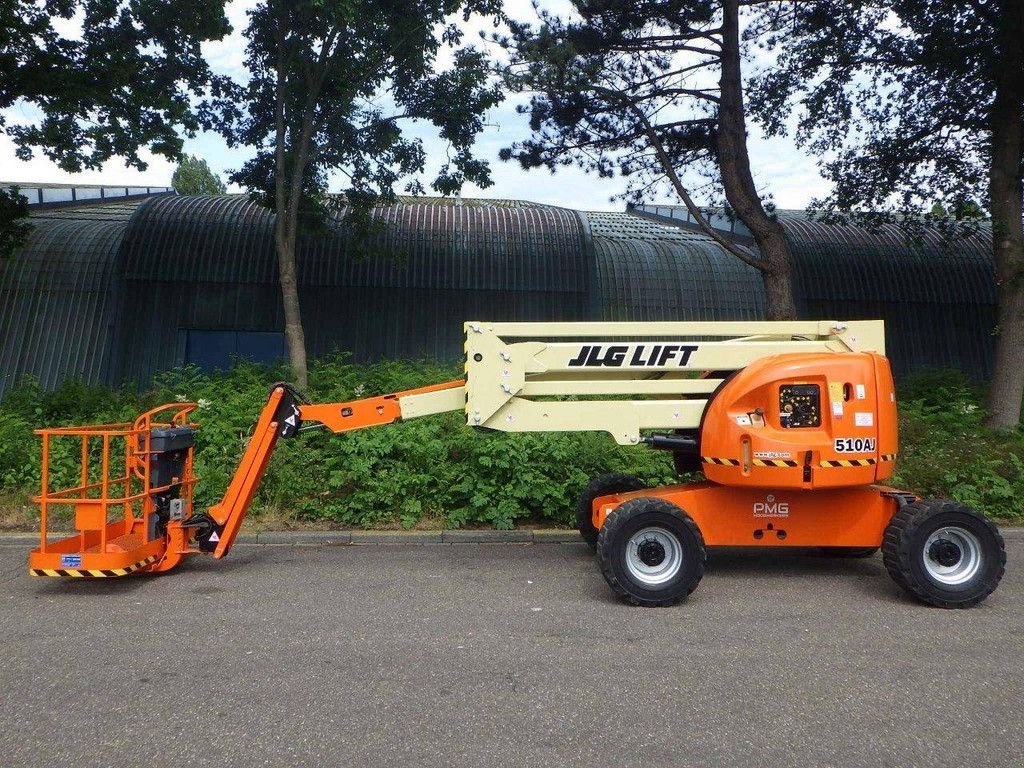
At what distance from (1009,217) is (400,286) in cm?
1053

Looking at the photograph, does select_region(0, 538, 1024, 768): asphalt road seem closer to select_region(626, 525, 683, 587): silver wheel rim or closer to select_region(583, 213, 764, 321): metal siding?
select_region(626, 525, 683, 587): silver wheel rim

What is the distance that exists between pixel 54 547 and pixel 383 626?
123 inches

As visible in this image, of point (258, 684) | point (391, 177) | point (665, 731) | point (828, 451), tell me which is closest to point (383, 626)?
point (258, 684)

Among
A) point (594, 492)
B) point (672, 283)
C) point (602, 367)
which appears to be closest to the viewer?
point (602, 367)

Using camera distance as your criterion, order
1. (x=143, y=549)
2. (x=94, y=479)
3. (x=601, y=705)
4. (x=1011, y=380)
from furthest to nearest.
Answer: (x=1011, y=380) < (x=94, y=479) < (x=143, y=549) < (x=601, y=705)

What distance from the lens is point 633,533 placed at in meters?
6.28

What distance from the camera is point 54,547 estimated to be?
6.87m

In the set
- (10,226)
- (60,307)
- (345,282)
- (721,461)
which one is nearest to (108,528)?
(721,461)

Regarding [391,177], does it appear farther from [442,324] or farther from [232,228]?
[232,228]

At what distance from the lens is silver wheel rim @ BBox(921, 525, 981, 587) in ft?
20.6

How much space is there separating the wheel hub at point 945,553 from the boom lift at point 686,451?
1cm

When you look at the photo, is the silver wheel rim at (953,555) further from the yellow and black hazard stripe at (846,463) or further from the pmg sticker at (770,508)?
the pmg sticker at (770,508)

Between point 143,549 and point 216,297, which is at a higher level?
point 216,297

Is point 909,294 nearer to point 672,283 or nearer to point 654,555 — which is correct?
point 672,283
